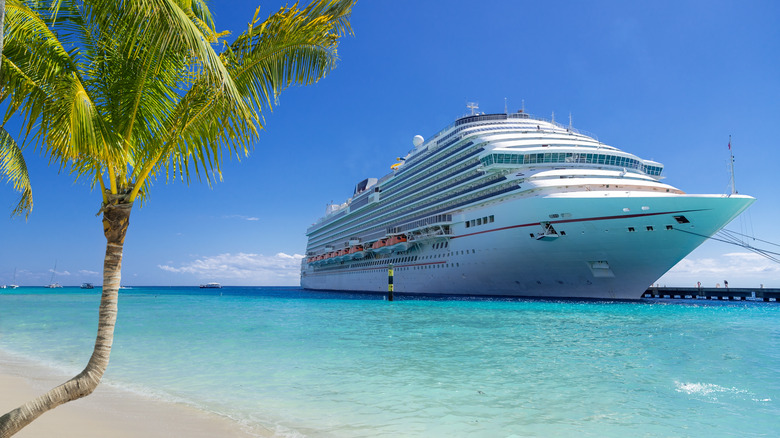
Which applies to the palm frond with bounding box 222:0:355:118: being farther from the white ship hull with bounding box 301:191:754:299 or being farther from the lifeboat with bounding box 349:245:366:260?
the lifeboat with bounding box 349:245:366:260

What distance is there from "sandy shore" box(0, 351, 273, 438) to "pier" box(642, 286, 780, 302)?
5341 centimetres

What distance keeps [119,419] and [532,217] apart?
91.7ft

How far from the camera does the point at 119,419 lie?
586 cm

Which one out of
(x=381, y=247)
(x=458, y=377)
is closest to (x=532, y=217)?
(x=458, y=377)

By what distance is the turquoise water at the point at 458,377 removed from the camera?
20.2ft

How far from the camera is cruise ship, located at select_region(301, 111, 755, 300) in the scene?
27484mm

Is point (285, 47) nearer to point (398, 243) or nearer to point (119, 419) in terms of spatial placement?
point (119, 419)

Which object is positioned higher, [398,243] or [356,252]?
[398,243]

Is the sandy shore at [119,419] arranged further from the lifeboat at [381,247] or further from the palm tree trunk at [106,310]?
the lifeboat at [381,247]

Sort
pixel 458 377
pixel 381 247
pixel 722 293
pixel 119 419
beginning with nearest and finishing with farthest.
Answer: pixel 119 419
pixel 458 377
pixel 722 293
pixel 381 247

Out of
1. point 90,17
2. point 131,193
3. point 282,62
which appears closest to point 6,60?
point 90,17

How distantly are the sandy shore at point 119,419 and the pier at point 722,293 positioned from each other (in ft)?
175

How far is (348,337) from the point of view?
15094 mm

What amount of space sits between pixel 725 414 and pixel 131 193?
311 inches
